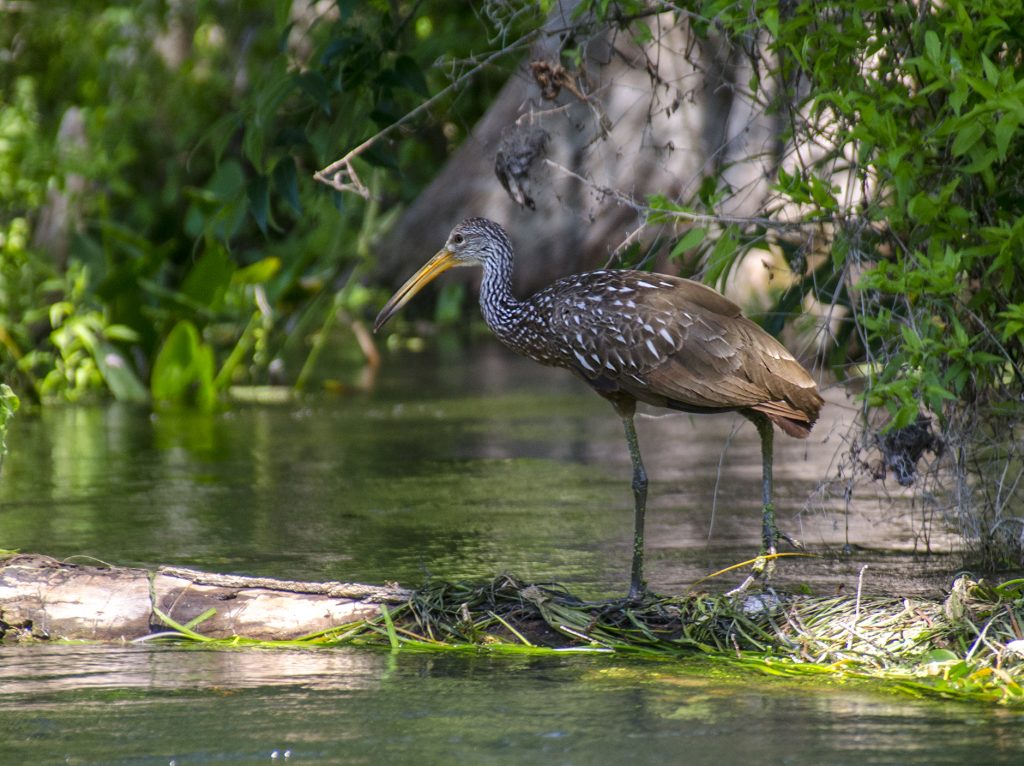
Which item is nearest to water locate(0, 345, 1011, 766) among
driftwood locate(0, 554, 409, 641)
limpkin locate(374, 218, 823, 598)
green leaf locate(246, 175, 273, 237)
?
driftwood locate(0, 554, 409, 641)

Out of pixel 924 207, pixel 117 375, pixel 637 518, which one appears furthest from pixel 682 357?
pixel 117 375

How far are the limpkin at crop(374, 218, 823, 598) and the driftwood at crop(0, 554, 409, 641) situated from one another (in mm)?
1315

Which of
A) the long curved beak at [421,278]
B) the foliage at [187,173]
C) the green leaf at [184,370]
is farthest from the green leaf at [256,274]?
the long curved beak at [421,278]

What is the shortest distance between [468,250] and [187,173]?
11.0 metres

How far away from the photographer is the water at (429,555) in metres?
4.69

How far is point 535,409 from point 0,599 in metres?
7.78

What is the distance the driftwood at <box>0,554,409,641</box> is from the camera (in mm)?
5996

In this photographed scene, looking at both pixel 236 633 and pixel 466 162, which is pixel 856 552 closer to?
pixel 236 633

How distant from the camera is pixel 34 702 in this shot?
5.14 m

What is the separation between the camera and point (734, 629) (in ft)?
19.0

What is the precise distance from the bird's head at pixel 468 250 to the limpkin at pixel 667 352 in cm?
67

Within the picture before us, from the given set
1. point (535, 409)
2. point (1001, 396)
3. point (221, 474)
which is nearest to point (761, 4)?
point (1001, 396)

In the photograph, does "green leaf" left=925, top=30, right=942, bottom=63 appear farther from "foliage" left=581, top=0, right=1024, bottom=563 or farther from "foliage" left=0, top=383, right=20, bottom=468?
"foliage" left=0, top=383, right=20, bottom=468

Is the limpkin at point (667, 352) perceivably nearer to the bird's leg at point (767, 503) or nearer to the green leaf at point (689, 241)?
the bird's leg at point (767, 503)
